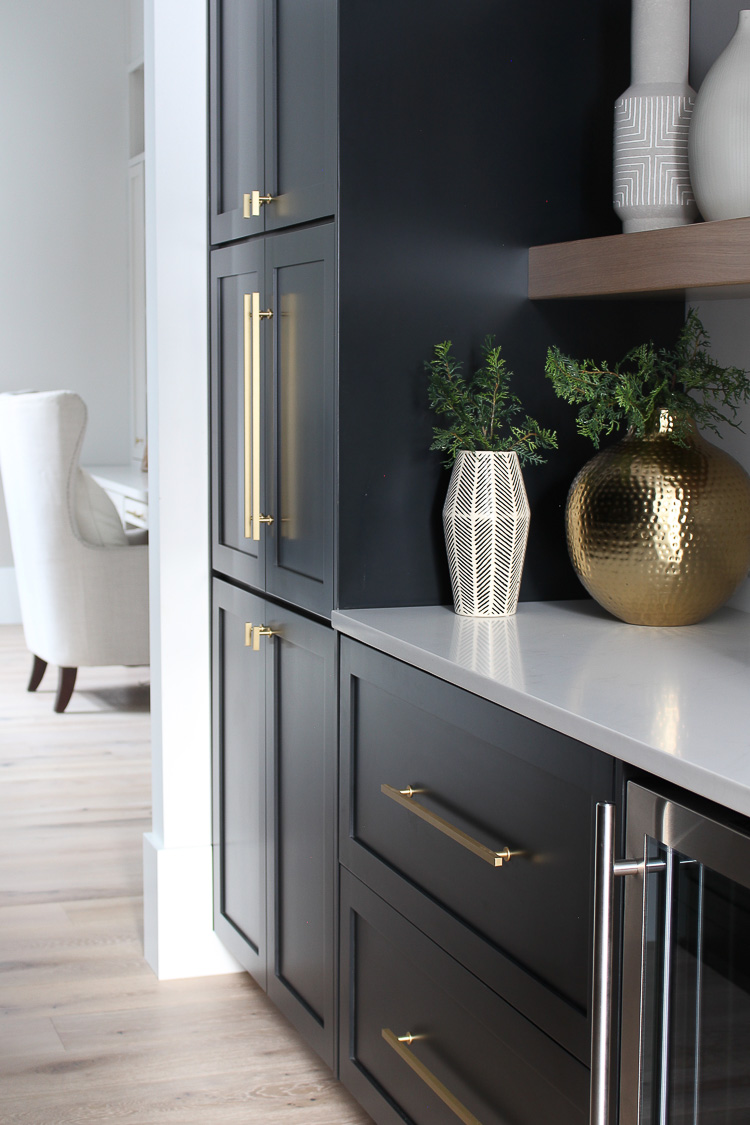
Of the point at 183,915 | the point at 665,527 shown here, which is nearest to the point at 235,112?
the point at 665,527

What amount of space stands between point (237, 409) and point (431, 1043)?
3.95 feet

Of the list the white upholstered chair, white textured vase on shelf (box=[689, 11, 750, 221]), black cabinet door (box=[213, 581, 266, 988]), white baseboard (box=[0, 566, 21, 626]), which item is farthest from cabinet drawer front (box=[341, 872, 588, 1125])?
white baseboard (box=[0, 566, 21, 626])

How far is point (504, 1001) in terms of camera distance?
1400mm

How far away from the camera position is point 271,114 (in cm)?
205

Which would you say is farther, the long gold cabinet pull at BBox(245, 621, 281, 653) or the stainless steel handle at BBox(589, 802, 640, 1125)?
the long gold cabinet pull at BBox(245, 621, 281, 653)

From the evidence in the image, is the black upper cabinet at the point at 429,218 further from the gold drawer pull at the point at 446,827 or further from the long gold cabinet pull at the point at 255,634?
the gold drawer pull at the point at 446,827

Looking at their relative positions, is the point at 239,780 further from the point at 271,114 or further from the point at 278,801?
the point at 271,114

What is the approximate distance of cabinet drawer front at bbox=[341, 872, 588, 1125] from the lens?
133cm

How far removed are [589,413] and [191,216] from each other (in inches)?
40.0

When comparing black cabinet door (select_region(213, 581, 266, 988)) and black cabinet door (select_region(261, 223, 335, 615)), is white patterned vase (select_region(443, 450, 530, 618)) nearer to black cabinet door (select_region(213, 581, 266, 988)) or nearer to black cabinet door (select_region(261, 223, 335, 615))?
black cabinet door (select_region(261, 223, 335, 615))

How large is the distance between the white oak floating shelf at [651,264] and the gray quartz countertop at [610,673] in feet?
1.53

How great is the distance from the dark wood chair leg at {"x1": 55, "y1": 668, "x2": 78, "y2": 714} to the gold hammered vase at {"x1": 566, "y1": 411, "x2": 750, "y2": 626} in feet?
10.6

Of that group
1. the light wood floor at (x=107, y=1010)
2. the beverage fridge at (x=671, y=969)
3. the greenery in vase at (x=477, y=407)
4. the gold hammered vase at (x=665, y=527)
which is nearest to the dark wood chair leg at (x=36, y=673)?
the light wood floor at (x=107, y=1010)

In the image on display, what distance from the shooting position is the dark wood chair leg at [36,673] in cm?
488
